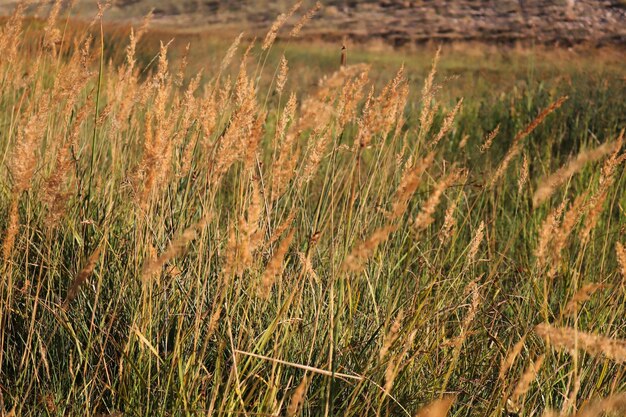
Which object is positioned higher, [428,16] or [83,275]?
[83,275]

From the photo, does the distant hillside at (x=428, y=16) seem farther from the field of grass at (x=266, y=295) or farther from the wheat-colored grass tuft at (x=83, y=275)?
the wheat-colored grass tuft at (x=83, y=275)

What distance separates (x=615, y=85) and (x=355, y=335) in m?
4.86

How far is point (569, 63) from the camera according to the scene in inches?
283

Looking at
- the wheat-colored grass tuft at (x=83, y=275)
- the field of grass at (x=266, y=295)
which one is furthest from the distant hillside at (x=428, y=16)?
the wheat-colored grass tuft at (x=83, y=275)

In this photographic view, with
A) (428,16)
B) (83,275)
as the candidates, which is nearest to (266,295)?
(83,275)

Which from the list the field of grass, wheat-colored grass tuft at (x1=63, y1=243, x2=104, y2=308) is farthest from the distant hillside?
wheat-colored grass tuft at (x1=63, y1=243, x2=104, y2=308)

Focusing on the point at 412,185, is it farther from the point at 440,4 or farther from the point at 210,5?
the point at 440,4

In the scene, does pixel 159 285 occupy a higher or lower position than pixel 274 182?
lower

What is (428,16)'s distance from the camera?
77.4 feet

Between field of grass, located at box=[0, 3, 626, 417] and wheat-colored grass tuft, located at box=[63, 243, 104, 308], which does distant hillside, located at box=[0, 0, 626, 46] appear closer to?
field of grass, located at box=[0, 3, 626, 417]

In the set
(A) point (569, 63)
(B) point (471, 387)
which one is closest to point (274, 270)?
(B) point (471, 387)

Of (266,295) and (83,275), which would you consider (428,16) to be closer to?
(266,295)

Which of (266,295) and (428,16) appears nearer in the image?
(266,295)

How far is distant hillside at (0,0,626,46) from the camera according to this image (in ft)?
53.5
